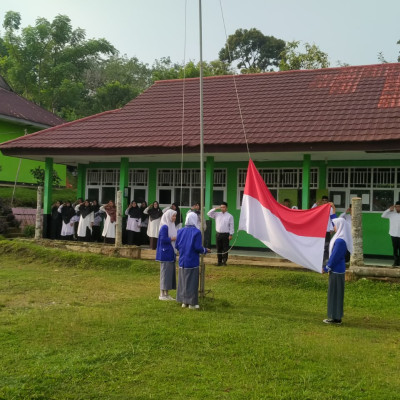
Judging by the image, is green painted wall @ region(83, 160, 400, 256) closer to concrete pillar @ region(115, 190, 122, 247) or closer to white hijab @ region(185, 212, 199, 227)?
concrete pillar @ region(115, 190, 122, 247)

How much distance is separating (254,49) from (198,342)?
142 ft

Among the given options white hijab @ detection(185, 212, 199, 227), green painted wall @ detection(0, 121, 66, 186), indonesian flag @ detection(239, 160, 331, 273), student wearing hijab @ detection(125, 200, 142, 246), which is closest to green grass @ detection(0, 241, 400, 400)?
indonesian flag @ detection(239, 160, 331, 273)

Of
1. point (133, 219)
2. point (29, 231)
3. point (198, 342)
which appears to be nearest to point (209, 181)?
point (133, 219)

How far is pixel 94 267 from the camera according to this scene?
40.9ft

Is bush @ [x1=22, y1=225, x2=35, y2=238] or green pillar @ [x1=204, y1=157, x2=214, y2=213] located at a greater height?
green pillar @ [x1=204, y1=157, x2=214, y2=213]

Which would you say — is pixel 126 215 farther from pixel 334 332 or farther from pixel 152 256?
A: pixel 334 332

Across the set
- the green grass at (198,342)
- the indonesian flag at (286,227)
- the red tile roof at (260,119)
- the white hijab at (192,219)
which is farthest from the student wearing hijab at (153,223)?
the indonesian flag at (286,227)

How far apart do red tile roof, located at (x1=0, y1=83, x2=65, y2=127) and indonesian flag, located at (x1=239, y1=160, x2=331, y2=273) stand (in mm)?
16440

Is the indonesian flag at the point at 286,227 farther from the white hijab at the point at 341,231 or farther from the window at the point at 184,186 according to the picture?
the window at the point at 184,186

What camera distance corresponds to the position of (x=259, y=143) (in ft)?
42.6

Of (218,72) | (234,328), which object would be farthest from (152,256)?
(218,72)

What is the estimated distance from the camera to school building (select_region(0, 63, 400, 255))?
43.3 feet

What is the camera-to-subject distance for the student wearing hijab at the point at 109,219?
1495 cm

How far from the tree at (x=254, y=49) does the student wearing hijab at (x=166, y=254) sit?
37333mm
